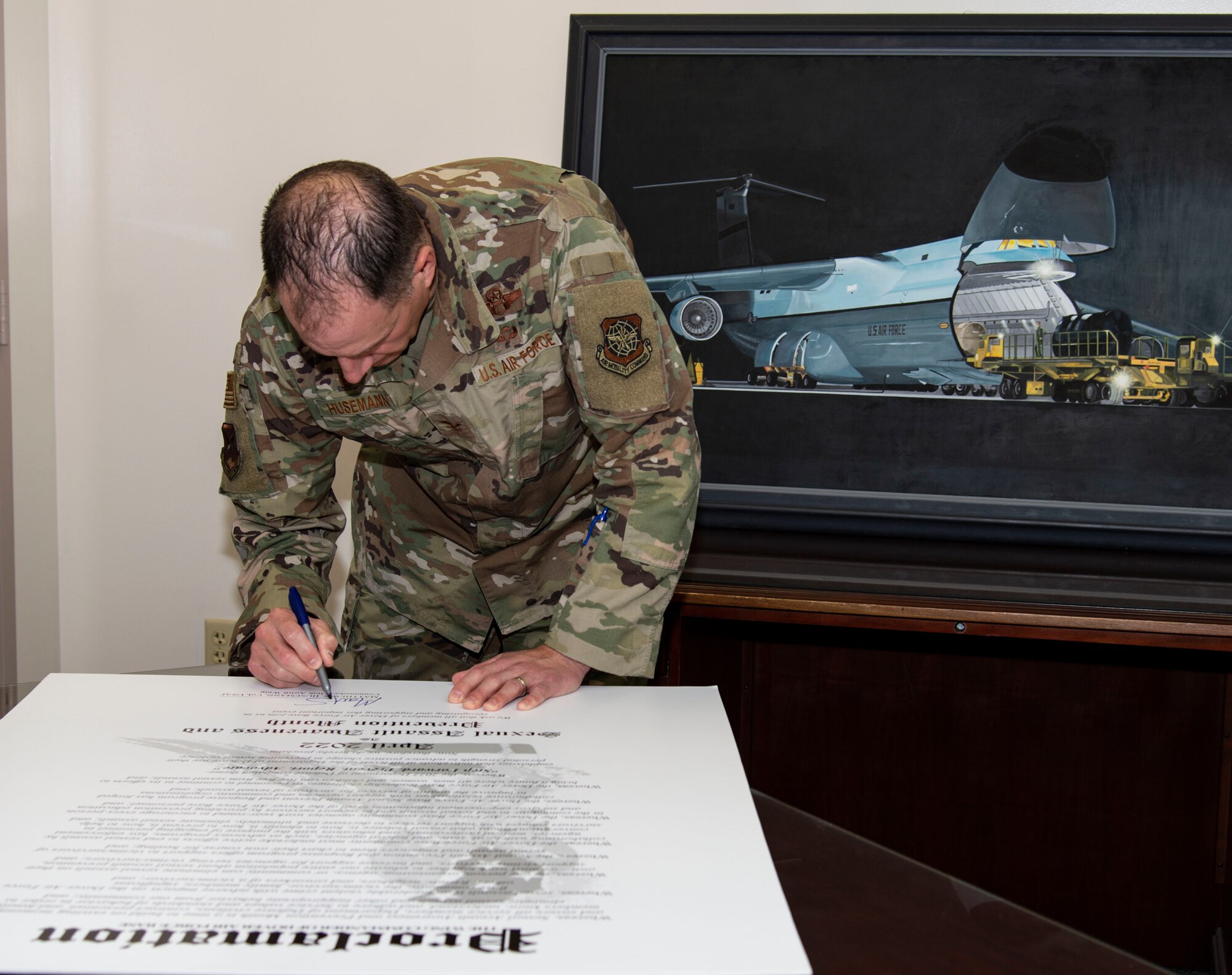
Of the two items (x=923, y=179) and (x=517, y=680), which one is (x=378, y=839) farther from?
(x=923, y=179)

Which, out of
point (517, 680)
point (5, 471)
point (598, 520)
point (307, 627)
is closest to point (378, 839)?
point (517, 680)

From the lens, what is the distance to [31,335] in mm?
2203

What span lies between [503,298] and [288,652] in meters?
0.48

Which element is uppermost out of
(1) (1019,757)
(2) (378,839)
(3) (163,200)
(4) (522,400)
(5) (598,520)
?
(3) (163,200)

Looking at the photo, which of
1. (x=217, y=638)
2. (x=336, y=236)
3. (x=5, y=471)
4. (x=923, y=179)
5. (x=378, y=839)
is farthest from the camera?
(x=217, y=638)

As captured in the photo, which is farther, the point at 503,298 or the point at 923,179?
the point at 923,179

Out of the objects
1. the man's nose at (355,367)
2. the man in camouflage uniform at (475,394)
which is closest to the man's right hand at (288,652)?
the man in camouflage uniform at (475,394)

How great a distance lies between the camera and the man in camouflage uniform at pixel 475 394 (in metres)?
1.05

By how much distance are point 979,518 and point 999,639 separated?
34 cm

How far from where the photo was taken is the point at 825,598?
1483 mm

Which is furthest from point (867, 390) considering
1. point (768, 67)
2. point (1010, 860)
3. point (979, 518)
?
Result: point (1010, 860)

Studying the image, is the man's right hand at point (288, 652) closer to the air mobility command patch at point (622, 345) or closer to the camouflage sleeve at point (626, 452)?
the camouflage sleeve at point (626, 452)

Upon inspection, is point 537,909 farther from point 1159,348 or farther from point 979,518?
point 1159,348

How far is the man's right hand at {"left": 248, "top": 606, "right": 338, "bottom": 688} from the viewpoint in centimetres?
111
